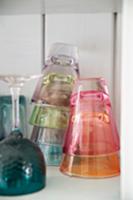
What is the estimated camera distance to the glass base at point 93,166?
753 millimetres

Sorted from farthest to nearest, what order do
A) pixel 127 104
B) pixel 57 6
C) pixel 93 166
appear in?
pixel 57 6 < pixel 93 166 < pixel 127 104

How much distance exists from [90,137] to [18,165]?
16 cm

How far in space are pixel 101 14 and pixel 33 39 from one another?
0.15 m

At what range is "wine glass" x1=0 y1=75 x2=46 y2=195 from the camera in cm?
66

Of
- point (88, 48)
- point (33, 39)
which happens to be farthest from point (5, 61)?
point (88, 48)

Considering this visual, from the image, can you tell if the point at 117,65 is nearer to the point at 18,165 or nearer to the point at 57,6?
the point at 57,6

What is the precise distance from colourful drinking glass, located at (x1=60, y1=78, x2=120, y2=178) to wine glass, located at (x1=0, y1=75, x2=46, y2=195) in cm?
9

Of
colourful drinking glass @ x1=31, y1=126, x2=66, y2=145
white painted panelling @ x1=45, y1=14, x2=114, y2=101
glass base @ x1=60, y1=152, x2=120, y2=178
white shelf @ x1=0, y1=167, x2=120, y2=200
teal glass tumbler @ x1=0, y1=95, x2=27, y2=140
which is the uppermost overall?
white painted panelling @ x1=45, y1=14, x2=114, y2=101

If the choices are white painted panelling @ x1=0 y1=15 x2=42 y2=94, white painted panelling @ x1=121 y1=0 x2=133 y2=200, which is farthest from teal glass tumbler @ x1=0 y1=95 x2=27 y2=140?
white painted panelling @ x1=121 y1=0 x2=133 y2=200

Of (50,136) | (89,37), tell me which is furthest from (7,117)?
(89,37)

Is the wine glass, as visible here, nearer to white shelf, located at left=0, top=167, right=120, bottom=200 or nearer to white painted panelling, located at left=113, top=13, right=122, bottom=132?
white shelf, located at left=0, top=167, right=120, bottom=200

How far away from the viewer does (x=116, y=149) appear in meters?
0.78

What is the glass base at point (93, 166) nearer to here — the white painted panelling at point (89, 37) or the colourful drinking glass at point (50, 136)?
the colourful drinking glass at point (50, 136)

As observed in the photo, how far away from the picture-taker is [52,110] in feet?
2.71
